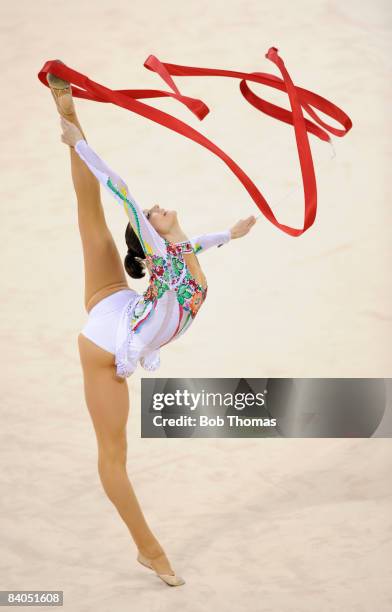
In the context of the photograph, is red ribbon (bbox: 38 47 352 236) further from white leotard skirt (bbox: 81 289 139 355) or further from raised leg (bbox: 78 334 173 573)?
raised leg (bbox: 78 334 173 573)

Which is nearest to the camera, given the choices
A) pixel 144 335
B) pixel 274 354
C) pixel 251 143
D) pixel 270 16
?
pixel 144 335

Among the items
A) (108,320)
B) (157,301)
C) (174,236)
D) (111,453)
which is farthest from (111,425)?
(174,236)

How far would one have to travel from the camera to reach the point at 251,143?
7574mm

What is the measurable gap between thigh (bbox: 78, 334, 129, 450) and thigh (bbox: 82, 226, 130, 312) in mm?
175

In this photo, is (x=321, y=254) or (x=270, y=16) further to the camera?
(x=270, y=16)

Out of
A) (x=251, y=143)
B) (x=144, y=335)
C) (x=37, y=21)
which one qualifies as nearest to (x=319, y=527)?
(x=144, y=335)

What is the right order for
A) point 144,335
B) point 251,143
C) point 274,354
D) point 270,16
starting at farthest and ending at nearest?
point 270,16
point 251,143
point 274,354
point 144,335

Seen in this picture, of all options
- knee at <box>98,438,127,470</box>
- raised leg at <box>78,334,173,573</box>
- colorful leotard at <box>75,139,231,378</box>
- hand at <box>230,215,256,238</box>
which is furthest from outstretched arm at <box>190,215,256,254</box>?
knee at <box>98,438,127,470</box>

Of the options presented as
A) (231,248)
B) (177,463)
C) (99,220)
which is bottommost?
(177,463)

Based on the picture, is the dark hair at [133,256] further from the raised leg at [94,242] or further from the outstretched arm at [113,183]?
the outstretched arm at [113,183]

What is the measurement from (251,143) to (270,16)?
3.77 ft

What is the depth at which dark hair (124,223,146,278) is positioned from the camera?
3.83 meters

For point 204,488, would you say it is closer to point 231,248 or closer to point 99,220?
point 99,220

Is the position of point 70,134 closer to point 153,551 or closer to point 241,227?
point 241,227
